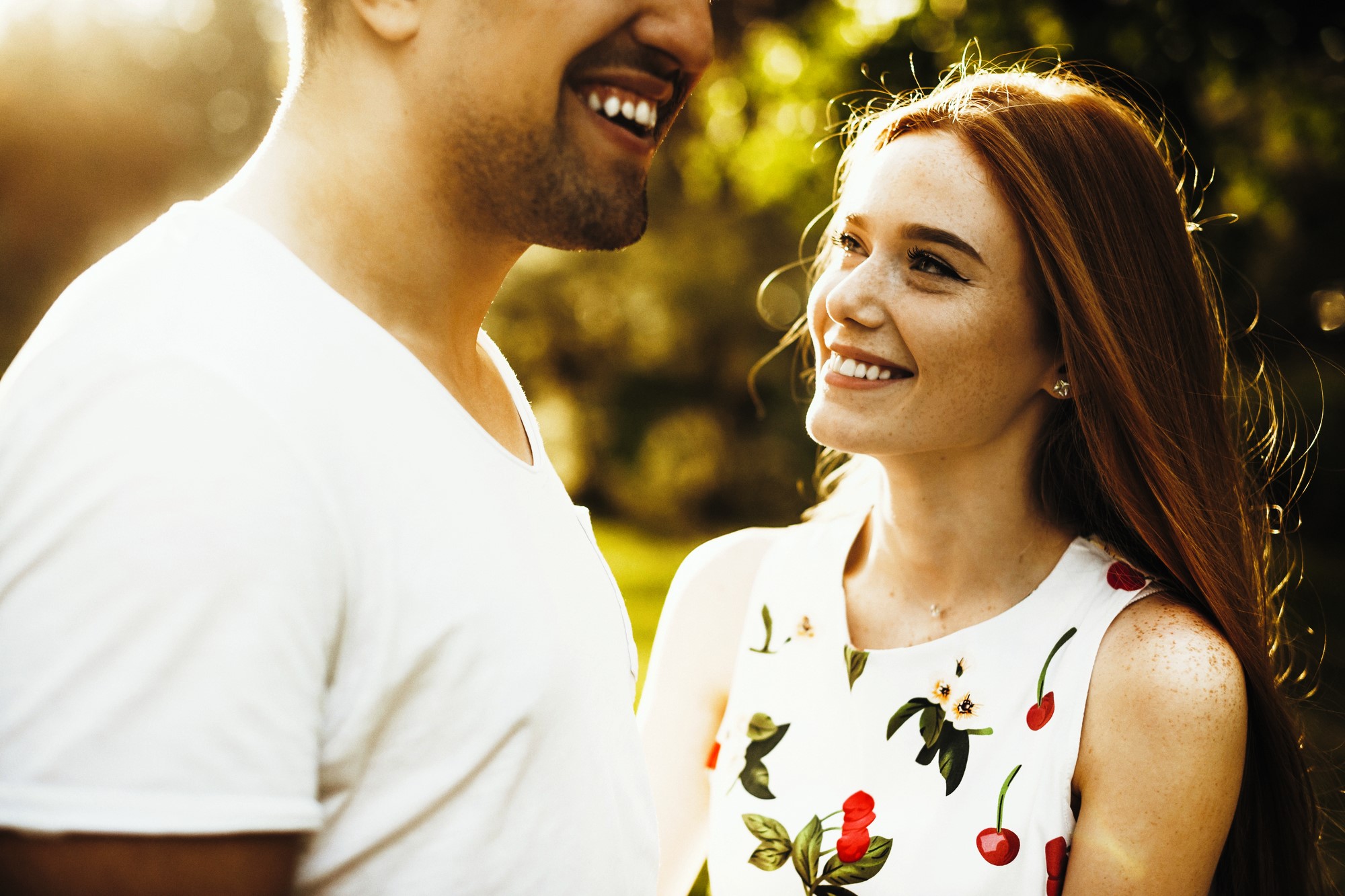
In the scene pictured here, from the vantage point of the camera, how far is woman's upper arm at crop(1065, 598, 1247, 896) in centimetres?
185

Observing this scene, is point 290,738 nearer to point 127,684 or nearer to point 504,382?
point 127,684

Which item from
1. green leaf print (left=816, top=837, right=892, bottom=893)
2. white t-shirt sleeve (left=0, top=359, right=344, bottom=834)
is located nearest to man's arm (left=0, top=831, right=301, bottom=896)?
white t-shirt sleeve (left=0, top=359, right=344, bottom=834)

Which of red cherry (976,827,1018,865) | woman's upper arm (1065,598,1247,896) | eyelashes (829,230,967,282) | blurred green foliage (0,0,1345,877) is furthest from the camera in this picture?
blurred green foliage (0,0,1345,877)

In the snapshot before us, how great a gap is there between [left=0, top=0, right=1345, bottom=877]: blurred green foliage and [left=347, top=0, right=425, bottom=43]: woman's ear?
14.6 feet

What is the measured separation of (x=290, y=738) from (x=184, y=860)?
14 cm

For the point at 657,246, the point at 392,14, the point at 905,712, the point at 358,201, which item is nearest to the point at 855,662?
→ the point at 905,712

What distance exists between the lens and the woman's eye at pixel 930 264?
219 centimetres

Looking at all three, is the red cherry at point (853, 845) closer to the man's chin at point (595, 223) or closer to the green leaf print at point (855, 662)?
the green leaf print at point (855, 662)

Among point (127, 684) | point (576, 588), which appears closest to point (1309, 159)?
point (576, 588)

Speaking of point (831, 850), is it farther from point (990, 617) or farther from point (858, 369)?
point (858, 369)

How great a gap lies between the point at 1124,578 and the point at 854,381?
73 cm

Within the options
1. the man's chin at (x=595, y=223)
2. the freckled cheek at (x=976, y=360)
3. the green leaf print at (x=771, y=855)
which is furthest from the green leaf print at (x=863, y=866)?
the man's chin at (x=595, y=223)

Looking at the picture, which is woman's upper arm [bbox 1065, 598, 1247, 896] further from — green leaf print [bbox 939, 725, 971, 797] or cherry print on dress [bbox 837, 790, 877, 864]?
cherry print on dress [bbox 837, 790, 877, 864]

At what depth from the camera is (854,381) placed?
2277mm
